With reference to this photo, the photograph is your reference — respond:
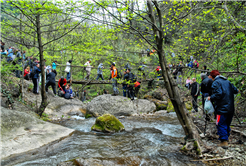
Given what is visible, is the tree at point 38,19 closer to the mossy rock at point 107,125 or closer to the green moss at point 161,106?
the mossy rock at point 107,125

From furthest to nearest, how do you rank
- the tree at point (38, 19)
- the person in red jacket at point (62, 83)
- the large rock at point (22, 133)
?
1. the person in red jacket at point (62, 83)
2. the tree at point (38, 19)
3. the large rock at point (22, 133)

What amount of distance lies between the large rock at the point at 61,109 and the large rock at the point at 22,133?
15.0ft

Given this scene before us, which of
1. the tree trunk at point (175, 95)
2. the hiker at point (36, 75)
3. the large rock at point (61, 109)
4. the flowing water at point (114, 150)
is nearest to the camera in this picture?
the flowing water at point (114, 150)

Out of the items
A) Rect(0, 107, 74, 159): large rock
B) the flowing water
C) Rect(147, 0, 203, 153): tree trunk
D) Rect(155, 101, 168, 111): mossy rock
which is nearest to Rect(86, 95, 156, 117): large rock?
Rect(155, 101, 168, 111): mossy rock

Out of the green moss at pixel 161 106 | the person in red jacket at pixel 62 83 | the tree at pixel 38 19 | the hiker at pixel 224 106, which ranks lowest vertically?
the green moss at pixel 161 106

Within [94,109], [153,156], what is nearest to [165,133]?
[153,156]

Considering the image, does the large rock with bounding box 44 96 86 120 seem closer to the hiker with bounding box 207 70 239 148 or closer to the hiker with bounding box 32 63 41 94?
the hiker with bounding box 32 63 41 94

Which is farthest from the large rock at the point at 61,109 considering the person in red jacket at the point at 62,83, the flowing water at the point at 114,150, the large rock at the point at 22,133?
the flowing water at the point at 114,150

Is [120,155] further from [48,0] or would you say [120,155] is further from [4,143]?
[48,0]

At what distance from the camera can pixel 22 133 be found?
464cm

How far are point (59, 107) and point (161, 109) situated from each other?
25.6ft

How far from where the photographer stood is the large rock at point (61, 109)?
10.2 metres

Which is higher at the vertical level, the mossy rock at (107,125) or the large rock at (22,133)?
the large rock at (22,133)

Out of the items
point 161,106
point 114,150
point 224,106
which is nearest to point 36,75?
point 114,150
